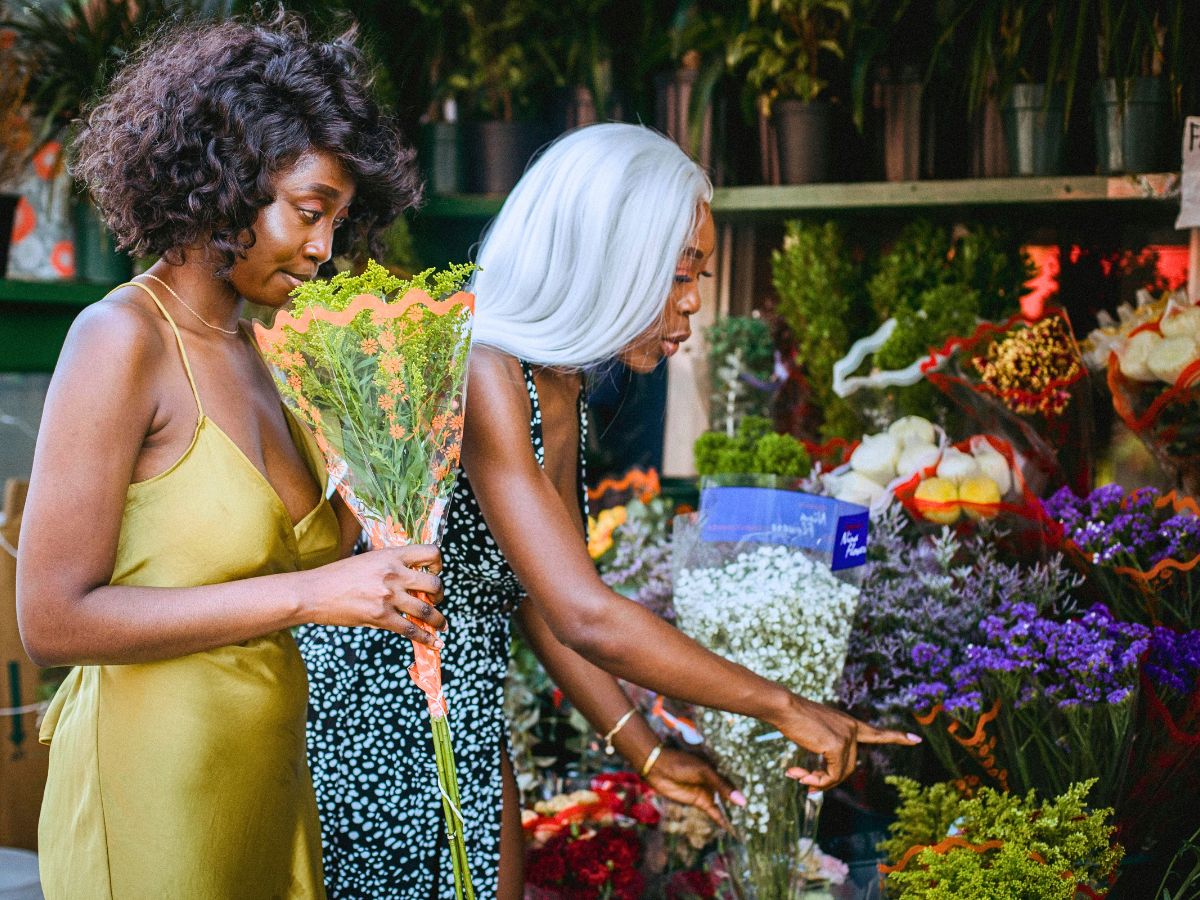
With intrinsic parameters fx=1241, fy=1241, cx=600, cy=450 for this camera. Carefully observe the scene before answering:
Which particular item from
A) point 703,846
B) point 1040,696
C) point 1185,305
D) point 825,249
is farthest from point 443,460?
point 825,249

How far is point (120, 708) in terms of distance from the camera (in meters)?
1.28

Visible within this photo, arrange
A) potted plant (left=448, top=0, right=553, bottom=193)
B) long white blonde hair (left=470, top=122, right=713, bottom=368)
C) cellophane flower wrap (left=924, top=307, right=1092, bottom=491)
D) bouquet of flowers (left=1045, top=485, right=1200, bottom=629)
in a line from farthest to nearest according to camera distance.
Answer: potted plant (left=448, top=0, right=553, bottom=193)
cellophane flower wrap (left=924, top=307, right=1092, bottom=491)
bouquet of flowers (left=1045, top=485, right=1200, bottom=629)
long white blonde hair (left=470, top=122, right=713, bottom=368)

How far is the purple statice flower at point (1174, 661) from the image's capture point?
61.9 inches

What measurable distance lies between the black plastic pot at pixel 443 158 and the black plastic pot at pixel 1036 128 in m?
1.41

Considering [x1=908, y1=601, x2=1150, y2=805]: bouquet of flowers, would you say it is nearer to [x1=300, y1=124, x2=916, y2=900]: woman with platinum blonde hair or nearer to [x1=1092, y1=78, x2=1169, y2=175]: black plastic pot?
[x1=300, y1=124, x2=916, y2=900]: woman with platinum blonde hair

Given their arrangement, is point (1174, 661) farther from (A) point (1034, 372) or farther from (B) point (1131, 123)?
(B) point (1131, 123)

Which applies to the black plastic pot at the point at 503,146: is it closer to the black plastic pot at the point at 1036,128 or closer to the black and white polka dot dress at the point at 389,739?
the black plastic pot at the point at 1036,128

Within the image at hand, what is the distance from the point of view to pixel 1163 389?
6.52 feet

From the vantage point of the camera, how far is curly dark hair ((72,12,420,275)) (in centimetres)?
131

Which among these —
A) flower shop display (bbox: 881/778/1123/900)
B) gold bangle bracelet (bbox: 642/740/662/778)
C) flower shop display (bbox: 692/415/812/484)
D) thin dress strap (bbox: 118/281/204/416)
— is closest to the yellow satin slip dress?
thin dress strap (bbox: 118/281/204/416)

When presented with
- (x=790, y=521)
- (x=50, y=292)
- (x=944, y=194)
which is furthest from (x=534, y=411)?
(x=50, y=292)

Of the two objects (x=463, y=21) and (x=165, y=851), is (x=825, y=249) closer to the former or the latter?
(x=463, y=21)

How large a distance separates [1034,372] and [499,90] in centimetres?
168

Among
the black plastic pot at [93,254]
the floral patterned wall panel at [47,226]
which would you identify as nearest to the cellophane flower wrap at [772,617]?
the black plastic pot at [93,254]
